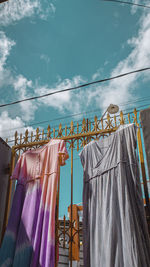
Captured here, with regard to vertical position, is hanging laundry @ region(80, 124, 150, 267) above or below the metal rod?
below

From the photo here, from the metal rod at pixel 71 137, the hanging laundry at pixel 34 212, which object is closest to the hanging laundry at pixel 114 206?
the metal rod at pixel 71 137

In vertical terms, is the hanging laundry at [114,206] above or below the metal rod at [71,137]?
below

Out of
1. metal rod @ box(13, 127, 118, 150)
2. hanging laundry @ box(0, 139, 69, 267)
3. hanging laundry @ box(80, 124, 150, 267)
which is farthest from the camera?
metal rod @ box(13, 127, 118, 150)

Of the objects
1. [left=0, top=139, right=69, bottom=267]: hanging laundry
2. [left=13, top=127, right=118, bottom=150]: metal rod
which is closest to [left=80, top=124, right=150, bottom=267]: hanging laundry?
[left=13, top=127, right=118, bottom=150]: metal rod

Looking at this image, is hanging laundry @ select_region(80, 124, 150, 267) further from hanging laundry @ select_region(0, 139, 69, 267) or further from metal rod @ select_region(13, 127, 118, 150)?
hanging laundry @ select_region(0, 139, 69, 267)

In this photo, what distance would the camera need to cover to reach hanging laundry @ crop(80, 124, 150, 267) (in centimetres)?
228

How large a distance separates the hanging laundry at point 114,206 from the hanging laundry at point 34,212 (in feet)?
1.36

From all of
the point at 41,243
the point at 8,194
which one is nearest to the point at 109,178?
the point at 41,243

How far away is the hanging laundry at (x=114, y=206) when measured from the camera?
228cm

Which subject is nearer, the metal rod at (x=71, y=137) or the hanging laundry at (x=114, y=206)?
the hanging laundry at (x=114, y=206)

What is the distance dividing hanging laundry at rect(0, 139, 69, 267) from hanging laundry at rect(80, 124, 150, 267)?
416mm

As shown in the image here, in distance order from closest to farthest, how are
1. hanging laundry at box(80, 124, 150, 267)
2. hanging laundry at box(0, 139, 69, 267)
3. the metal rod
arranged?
hanging laundry at box(80, 124, 150, 267), hanging laundry at box(0, 139, 69, 267), the metal rod

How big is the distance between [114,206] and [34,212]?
1.02m

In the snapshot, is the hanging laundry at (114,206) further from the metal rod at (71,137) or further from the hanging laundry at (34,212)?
the hanging laundry at (34,212)
